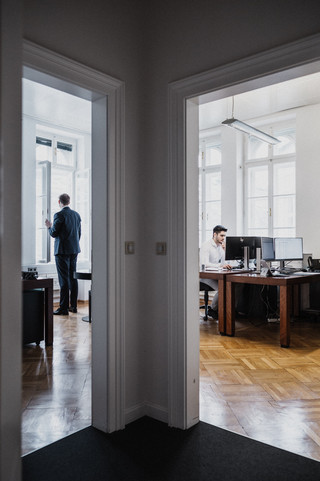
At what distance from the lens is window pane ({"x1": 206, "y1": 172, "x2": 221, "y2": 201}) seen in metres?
7.08

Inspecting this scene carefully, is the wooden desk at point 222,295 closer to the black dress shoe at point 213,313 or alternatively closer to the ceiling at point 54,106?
the black dress shoe at point 213,313

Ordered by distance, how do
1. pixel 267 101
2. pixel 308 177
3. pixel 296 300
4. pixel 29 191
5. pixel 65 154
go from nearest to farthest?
pixel 296 300 < pixel 267 101 < pixel 308 177 < pixel 29 191 < pixel 65 154

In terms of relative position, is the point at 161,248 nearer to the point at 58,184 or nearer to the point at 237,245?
the point at 237,245

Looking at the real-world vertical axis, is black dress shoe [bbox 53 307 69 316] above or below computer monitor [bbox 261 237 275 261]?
below

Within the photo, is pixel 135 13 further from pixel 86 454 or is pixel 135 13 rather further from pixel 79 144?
pixel 79 144

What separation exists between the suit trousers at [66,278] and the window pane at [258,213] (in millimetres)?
3240

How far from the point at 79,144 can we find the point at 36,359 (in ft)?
15.5

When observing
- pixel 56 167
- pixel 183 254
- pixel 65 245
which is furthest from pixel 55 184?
pixel 183 254

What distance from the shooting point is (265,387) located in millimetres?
2908

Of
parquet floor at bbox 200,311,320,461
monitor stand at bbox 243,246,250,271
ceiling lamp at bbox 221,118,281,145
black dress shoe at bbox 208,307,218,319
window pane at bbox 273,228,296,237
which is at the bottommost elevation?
parquet floor at bbox 200,311,320,461

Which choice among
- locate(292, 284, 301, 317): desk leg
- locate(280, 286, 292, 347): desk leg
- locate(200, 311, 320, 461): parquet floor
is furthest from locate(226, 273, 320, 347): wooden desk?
locate(292, 284, 301, 317): desk leg

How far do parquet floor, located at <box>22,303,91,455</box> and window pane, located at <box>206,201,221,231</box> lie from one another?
3507 millimetres

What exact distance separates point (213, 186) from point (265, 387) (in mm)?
4779

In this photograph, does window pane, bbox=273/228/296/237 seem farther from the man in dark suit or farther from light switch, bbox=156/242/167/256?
light switch, bbox=156/242/167/256
